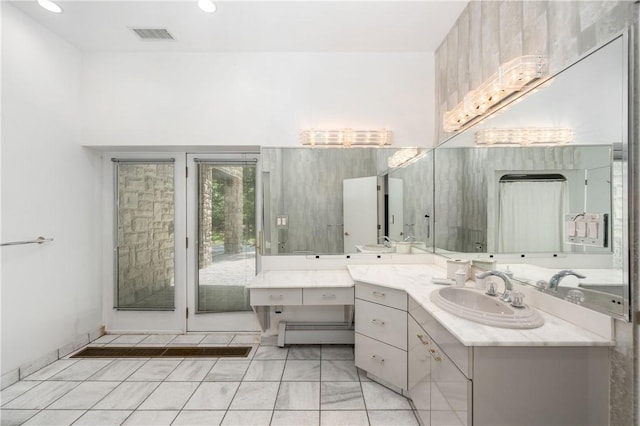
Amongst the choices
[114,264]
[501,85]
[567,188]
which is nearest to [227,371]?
[114,264]

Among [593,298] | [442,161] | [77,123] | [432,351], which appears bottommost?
[432,351]

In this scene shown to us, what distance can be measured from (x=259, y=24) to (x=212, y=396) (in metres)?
3.00

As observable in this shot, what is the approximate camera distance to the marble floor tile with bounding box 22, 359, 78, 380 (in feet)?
7.51

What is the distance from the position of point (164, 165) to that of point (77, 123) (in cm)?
83

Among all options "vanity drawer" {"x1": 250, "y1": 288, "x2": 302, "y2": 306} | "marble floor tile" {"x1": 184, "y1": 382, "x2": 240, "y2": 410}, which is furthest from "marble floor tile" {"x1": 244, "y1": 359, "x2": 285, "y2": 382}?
"vanity drawer" {"x1": 250, "y1": 288, "x2": 302, "y2": 306}

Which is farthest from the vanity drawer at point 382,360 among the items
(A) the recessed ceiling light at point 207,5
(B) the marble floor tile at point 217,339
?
(A) the recessed ceiling light at point 207,5

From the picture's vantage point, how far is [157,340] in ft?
9.69

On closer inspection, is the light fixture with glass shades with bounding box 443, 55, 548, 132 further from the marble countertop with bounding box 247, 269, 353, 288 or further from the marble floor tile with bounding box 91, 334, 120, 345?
the marble floor tile with bounding box 91, 334, 120, 345

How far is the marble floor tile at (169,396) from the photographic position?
195 cm

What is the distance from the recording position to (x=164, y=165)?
3121 millimetres

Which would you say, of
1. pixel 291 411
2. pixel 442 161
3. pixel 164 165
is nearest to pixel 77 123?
pixel 164 165

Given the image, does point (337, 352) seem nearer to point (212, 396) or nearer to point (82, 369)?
→ point (212, 396)

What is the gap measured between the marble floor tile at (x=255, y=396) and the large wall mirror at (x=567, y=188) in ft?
5.85

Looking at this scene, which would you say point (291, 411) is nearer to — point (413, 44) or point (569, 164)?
point (569, 164)
